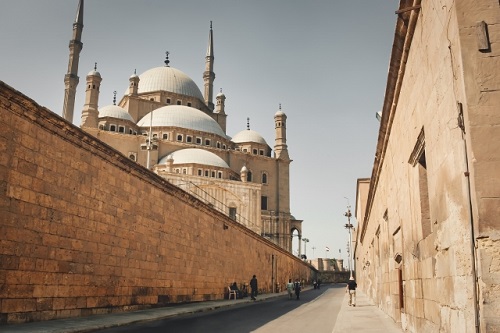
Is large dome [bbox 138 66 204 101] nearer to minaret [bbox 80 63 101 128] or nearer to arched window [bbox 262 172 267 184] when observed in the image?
minaret [bbox 80 63 101 128]

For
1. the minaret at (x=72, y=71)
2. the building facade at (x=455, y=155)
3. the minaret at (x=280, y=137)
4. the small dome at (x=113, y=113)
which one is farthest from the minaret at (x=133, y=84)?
the building facade at (x=455, y=155)

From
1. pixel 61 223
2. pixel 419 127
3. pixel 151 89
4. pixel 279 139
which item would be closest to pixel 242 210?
pixel 279 139

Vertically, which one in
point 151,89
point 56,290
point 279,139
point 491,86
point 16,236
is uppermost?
point 151,89

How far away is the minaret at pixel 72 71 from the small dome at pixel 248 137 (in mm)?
20778

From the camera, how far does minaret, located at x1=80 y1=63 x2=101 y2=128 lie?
47.6 metres

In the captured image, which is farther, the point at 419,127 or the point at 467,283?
the point at 419,127

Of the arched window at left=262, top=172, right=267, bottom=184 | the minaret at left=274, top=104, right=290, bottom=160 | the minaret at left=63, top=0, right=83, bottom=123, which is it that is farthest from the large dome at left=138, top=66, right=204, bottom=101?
the arched window at left=262, top=172, right=267, bottom=184

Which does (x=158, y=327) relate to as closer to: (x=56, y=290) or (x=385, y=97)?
(x=56, y=290)

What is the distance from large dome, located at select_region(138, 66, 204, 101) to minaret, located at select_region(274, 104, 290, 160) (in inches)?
421

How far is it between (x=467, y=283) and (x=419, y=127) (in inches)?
94.4

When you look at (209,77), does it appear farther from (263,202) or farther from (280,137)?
(263,202)

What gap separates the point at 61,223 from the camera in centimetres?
874

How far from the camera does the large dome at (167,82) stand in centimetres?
5872

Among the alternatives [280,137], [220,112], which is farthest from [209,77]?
[280,137]
